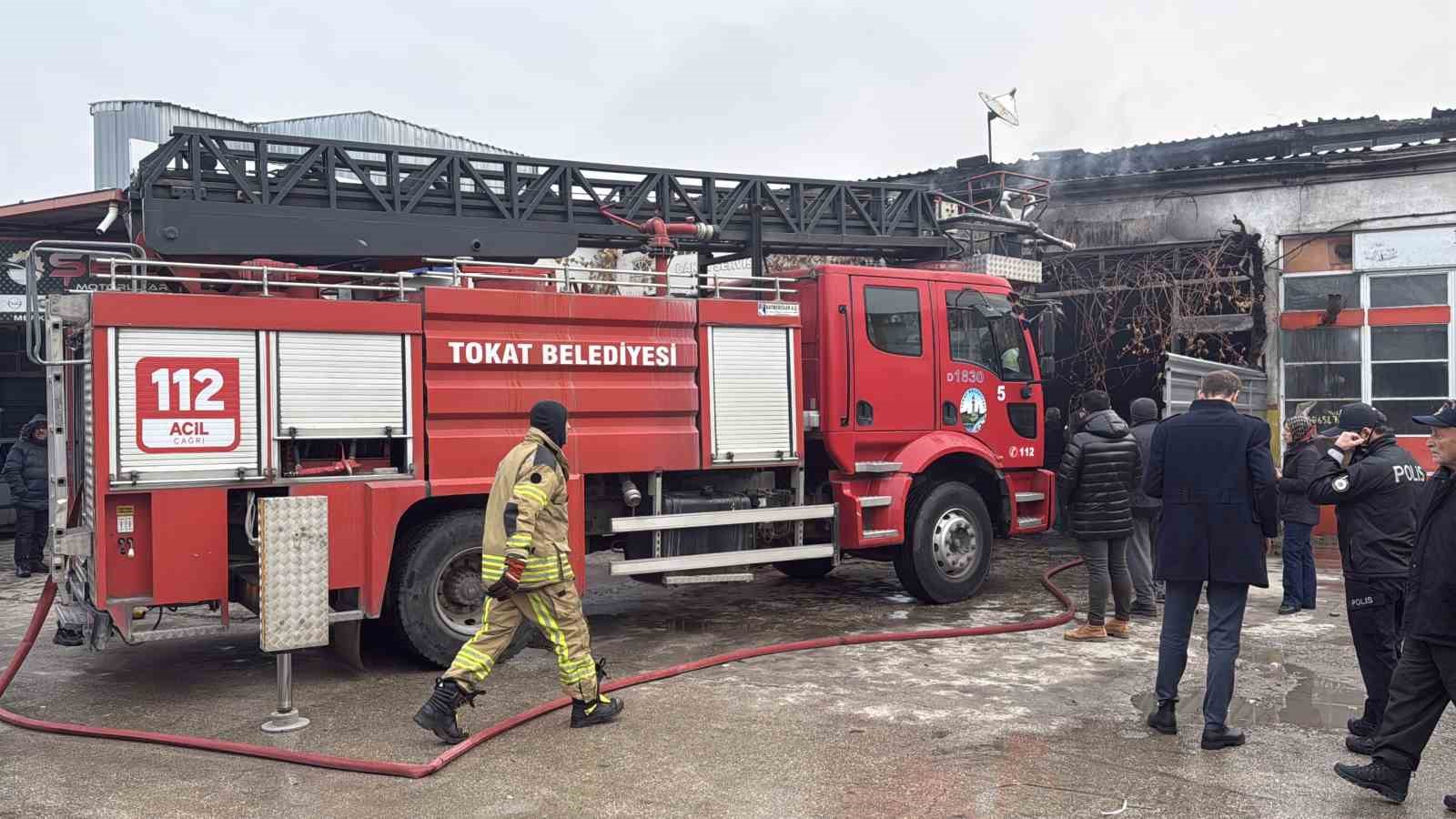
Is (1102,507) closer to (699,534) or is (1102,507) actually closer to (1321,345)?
(699,534)

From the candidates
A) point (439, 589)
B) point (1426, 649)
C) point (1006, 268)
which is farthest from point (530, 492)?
point (1006, 268)

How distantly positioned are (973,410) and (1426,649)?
5268 mm

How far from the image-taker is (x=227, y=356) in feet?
21.8

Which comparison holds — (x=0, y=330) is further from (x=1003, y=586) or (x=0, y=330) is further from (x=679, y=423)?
(x=1003, y=586)

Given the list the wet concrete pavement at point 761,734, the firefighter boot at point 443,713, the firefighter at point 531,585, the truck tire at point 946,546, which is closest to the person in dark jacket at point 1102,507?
the wet concrete pavement at point 761,734

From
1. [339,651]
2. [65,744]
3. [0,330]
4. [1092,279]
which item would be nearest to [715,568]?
[339,651]

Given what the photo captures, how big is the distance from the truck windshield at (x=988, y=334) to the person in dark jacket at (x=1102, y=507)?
180 cm

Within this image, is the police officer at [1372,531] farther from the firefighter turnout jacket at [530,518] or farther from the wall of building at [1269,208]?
the wall of building at [1269,208]

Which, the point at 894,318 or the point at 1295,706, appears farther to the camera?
the point at 894,318

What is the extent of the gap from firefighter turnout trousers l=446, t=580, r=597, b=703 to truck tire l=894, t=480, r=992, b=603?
3.99 metres

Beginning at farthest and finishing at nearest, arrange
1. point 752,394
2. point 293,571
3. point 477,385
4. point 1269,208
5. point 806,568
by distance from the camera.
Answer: point 1269,208 < point 806,568 < point 752,394 < point 477,385 < point 293,571

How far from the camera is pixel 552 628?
19.1 ft

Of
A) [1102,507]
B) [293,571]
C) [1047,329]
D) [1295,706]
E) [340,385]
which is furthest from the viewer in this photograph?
[1047,329]

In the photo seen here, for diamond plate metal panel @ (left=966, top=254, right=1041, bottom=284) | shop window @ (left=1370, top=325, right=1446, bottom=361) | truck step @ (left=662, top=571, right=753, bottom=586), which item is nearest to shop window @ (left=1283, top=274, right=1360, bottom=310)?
shop window @ (left=1370, top=325, right=1446, bottom=361)
